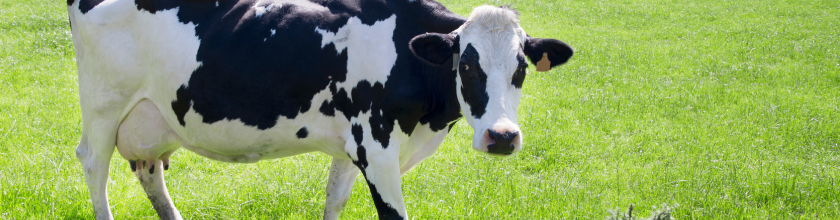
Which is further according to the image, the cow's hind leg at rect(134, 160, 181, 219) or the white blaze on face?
the cow's hind leg at rect(134, 160, 181, 219)

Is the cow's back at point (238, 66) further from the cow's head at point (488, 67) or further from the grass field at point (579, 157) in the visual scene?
the grass field at point (579, 157)

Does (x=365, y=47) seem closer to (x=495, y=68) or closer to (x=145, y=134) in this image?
(x=495, y=68)

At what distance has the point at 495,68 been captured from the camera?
331 centimetres

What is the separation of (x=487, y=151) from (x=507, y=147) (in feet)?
0.36

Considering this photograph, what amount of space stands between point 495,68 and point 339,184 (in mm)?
1752

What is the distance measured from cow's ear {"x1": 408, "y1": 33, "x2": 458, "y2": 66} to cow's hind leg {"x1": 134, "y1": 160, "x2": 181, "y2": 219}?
2.42 meters

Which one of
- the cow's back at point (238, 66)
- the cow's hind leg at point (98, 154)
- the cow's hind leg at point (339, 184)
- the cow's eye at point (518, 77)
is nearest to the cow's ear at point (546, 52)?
the cow's eye at point (518, 77)

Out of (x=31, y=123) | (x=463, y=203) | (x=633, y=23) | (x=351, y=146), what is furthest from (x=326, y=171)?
(x=633, y=23)

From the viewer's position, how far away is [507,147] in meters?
3.14

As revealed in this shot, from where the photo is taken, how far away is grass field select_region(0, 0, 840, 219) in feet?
16.0

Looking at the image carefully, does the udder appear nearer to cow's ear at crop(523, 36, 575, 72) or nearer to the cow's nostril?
the cow's nostril

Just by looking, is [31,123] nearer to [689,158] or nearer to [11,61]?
[11,61]

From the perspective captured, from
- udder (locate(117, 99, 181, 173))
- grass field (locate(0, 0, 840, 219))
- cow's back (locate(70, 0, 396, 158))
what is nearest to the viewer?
cow's back (locate(70, 0, 396, 158))

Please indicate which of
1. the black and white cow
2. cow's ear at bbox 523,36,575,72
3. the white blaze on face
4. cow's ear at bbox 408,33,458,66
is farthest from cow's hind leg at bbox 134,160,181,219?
cow's ear at bbox 523,36,575,72
